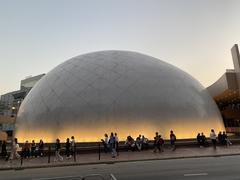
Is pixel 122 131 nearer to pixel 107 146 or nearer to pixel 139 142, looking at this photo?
pixel 139 142

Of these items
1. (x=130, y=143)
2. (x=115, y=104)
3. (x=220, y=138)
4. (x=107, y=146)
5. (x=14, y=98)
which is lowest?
(x=107, y=146)

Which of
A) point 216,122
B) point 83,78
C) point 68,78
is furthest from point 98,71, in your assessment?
point 216,122

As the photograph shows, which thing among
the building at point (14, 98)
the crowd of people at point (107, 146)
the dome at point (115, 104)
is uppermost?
the building at point (14, 98)

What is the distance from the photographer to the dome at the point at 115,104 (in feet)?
62.0

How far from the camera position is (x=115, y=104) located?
19.5 m

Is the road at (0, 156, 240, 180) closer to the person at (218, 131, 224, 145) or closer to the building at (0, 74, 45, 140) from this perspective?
the person at (218, 131, 224, 145)

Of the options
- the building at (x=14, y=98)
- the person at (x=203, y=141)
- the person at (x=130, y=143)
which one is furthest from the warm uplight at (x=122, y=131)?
the building at (x=14, y=98)

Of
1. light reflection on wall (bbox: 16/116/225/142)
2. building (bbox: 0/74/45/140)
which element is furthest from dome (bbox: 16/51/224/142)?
building (bbox: 0/74/45/140)

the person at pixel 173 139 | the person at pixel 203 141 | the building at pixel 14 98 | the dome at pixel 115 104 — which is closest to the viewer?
the person at pixel 173 139

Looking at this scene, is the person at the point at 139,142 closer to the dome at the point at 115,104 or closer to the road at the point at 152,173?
the dome at the point at 115,104

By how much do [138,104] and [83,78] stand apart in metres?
5.96

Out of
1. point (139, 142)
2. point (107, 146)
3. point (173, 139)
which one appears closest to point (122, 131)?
point (139, 142)

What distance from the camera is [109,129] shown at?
1848 centimetres

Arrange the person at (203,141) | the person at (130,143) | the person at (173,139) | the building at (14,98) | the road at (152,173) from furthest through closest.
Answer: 1. the building at (14,98)
2. the person at (203,141)
3. the person at (130,143)
4. the person at (173,139)
5. the road at (152,173)
